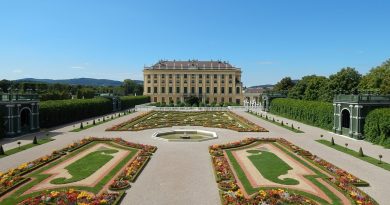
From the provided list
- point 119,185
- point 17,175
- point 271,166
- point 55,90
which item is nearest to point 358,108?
point 271,166

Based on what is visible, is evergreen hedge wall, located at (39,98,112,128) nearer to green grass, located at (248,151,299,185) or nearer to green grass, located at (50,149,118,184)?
green grass, located at (50,149,118,184)

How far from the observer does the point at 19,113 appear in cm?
3678

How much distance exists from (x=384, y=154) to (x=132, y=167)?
2089cm

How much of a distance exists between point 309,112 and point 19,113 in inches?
1581

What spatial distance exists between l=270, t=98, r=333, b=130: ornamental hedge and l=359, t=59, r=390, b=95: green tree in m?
14.2

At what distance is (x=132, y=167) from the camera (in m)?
21.0

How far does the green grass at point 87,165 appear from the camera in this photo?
19078 mm

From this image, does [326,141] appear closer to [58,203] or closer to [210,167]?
[210,167]

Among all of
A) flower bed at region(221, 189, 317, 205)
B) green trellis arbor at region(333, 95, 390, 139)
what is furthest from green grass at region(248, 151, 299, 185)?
green trellis arbor at region(333, 95, 390, 139)

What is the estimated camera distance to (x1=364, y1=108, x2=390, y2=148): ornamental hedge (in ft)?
101

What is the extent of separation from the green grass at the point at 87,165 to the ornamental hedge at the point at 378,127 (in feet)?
83.3

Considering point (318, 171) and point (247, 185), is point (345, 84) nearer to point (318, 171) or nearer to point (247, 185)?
point (318, 171)

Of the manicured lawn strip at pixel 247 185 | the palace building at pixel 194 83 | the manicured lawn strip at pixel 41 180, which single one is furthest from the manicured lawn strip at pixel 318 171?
the palace building at pixel 194 83

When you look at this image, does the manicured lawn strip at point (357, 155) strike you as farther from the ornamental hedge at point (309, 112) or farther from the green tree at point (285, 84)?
the green tree at point (285, 84)
